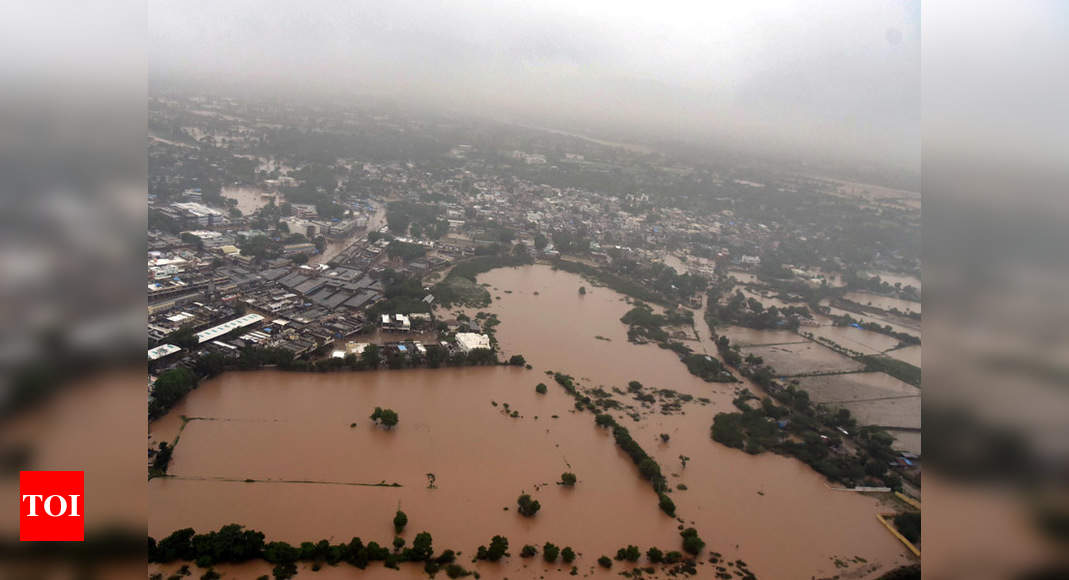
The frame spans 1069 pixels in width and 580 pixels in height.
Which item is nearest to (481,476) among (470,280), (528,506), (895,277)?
(528,506)

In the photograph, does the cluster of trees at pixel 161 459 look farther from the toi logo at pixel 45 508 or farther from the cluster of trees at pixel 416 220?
the cluster of trees at pixel 416 220

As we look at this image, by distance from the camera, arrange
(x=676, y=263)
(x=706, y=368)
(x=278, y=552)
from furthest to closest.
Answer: (x=676, y=263), (x=706, y=368), (x=278, y=552)

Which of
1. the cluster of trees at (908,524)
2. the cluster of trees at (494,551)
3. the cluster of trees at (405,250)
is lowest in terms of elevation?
the cluster of trees at (908,524)

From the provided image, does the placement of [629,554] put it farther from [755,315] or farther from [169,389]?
[755,315]

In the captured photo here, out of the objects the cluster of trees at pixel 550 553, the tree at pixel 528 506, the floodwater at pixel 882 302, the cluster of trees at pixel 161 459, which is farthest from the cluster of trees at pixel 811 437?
the floodwater at pixel 882 302

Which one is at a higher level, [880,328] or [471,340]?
[471,340]

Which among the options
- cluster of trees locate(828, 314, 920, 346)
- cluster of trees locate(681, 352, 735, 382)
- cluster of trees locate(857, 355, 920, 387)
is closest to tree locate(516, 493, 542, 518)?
cluster of trees locate(681, 352, 735, 382)

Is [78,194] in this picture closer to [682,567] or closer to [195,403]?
[682,567]
